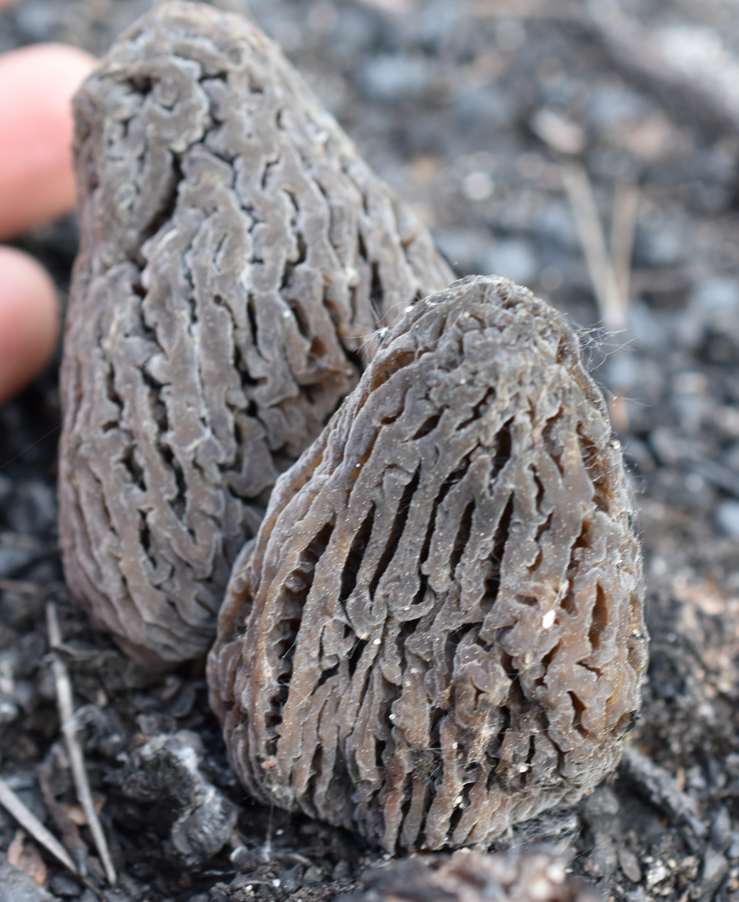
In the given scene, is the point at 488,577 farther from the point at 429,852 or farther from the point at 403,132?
the point at 403,132

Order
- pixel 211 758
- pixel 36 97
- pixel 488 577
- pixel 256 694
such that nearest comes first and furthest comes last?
pixel 488 577
pixel 256 694
pixel 211 758
pixel 36 97

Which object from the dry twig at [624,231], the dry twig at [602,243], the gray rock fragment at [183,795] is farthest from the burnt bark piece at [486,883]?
the dry twig at [624,231]

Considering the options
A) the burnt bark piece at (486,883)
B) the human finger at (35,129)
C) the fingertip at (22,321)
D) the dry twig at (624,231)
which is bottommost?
the dry twig at (624,231)

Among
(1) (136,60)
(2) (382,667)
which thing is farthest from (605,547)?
(1) (136,60)

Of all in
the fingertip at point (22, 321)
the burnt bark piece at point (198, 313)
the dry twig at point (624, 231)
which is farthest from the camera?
the dry twig at point (624, 231)

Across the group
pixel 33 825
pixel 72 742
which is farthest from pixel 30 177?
pixel 33 825

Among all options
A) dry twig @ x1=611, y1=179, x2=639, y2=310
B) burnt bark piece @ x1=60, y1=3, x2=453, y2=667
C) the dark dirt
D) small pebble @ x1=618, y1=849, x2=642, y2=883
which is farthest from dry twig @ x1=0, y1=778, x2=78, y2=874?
dry twig @ x1=611, y1=179, x2=639, y2=310

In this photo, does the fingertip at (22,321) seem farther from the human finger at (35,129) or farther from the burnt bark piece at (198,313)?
the burnt bark piece at (198,313)
